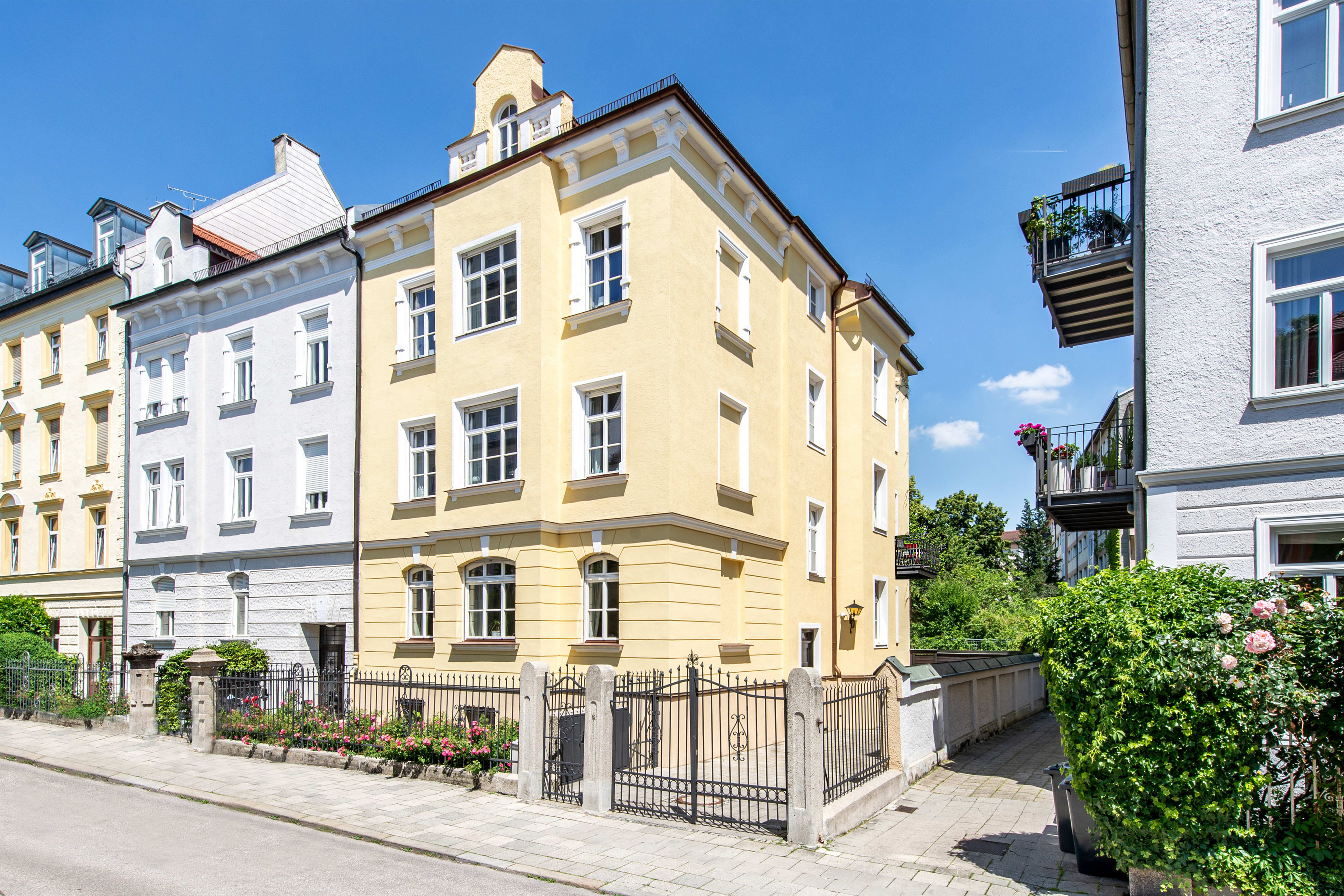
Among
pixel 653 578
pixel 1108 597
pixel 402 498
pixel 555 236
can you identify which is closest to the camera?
pixel 1108 597

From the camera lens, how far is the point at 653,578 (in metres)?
14.7

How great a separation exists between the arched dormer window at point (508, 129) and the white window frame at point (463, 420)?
5.09m

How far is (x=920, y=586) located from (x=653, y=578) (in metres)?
32.3

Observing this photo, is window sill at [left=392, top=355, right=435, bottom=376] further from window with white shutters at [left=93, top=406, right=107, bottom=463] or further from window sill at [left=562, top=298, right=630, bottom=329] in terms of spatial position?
window with white shutters at [left=93, top=406, right=107, bottom=463]

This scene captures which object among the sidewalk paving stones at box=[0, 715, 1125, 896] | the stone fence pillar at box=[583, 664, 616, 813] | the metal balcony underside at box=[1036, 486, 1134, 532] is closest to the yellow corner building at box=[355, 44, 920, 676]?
the stone fence pillar at box=[583, 664, 616, 813]

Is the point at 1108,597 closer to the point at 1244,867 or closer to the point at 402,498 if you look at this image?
the point at 1244,867

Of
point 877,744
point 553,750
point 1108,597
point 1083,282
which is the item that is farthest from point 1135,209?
point 553,750

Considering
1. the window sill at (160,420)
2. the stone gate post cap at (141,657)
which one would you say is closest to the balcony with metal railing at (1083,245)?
the stone gate post cap at (141,657)

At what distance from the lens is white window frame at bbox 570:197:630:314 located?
1590 cm

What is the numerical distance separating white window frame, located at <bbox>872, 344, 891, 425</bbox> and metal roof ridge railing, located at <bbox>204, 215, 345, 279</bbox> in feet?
47.8

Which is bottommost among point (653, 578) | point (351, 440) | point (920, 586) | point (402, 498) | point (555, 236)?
point (920, 586)

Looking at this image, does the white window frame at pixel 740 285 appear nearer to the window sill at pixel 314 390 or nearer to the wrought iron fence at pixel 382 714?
the wrought iron fence at pixel 382 714

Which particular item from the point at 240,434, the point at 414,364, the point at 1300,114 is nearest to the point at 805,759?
the point at 1300,114

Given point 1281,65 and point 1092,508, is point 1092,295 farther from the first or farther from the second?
point 1281,65
